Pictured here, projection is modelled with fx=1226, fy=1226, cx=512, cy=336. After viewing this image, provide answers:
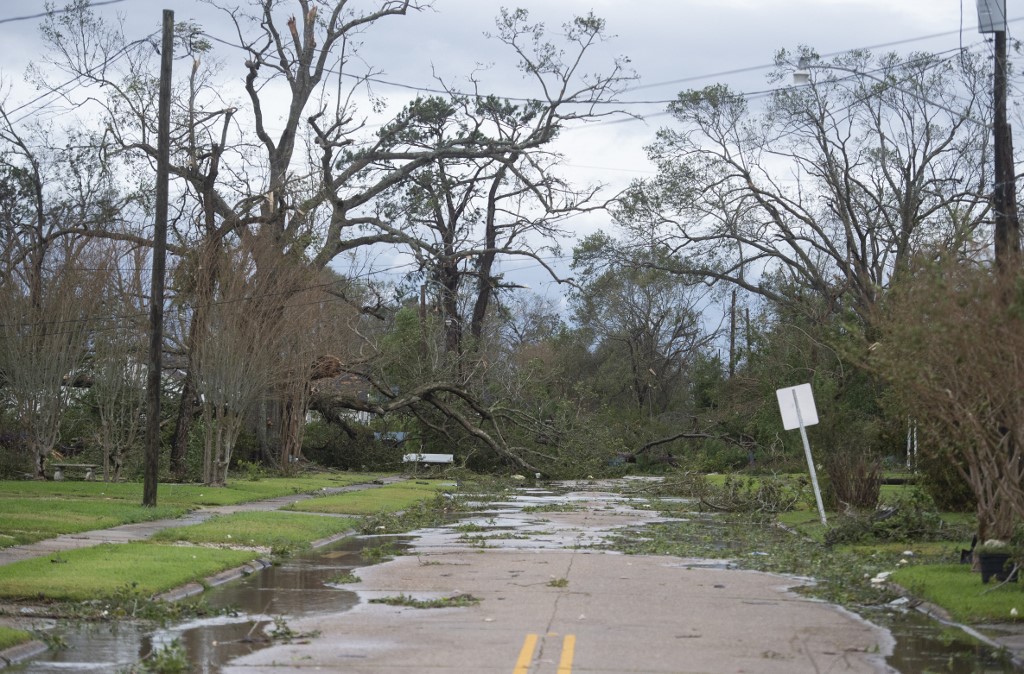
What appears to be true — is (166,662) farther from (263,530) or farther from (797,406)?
(797,406)

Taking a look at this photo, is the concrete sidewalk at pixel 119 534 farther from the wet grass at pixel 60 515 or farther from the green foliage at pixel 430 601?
the green foliage at pixel 430 601

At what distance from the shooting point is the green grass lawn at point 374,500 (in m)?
26.3

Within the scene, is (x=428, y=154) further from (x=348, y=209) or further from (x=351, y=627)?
(x=351, y=627)

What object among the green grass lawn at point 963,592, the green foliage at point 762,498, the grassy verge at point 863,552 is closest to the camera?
the green grass lawn at point 963,592

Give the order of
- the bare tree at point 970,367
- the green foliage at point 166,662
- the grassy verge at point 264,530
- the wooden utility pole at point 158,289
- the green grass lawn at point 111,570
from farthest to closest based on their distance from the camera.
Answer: the wooden utility pole at point 158,289 < the grassy verge at point 264,530 < the green grass lawn at point 111,570 < the bare tree at point 970,367 < the green foliage at point 166,662

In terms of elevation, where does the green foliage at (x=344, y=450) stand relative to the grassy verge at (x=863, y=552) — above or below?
above

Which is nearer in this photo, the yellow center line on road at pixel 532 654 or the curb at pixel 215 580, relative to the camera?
the yellow center line on road at pixel 532 654

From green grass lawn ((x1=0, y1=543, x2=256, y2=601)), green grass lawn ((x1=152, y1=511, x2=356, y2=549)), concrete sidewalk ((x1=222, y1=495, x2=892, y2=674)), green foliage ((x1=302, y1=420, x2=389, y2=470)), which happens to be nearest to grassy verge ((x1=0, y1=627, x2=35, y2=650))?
concrete sidewalk ((x1=222, y1=495, x2=892, y2=674))

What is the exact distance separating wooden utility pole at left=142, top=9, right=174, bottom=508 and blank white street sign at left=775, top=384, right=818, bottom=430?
39.2ft

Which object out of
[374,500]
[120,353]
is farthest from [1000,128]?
[120,353]

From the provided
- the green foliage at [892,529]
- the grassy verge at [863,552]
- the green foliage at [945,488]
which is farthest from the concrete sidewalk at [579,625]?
the green foliage at [945,488]

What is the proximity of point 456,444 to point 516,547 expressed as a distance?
23918 millimetres

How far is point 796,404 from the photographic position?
77.7 ft

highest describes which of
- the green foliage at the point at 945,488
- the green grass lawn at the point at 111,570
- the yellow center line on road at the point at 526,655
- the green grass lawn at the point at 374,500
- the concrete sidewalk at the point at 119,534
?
the green foliage at the point at 945,488
